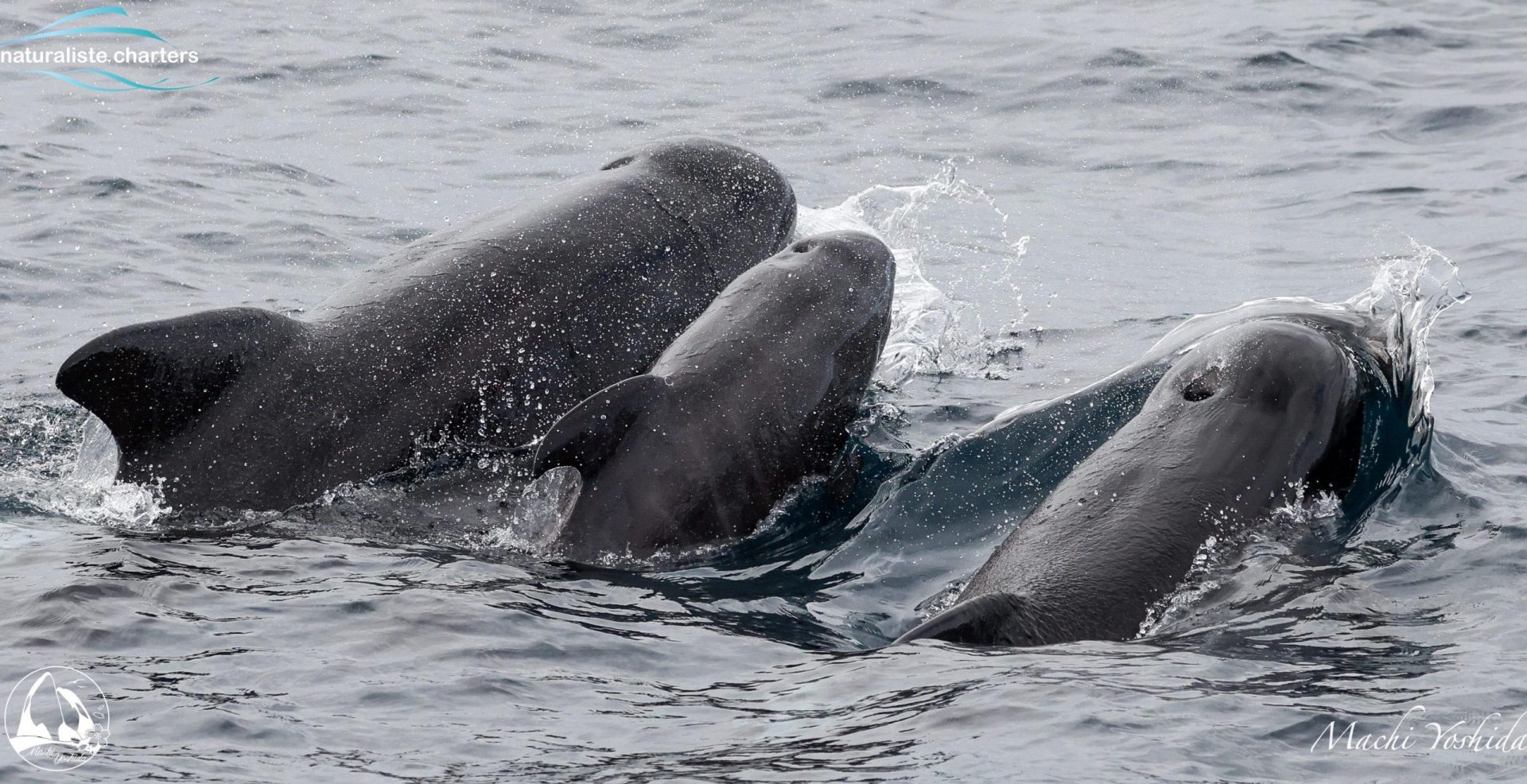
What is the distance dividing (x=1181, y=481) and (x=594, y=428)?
303 centimetres

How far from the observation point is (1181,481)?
29.0 ft

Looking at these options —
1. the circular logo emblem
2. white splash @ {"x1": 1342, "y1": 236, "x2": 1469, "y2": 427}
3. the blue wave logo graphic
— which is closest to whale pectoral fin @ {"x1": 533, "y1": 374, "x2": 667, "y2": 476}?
the circular logo emblem

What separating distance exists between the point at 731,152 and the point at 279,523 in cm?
430

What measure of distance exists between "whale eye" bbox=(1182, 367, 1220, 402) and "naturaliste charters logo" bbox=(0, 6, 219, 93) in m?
17.6

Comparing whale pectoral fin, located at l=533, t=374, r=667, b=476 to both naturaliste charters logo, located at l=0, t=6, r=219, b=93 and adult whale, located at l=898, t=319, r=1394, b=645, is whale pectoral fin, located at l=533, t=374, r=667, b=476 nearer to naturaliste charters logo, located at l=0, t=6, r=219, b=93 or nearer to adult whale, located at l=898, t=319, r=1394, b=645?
adult whale, located at l=898, t=319, r=1394, b=645

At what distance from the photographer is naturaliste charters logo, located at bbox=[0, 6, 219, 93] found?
23578 millimetres

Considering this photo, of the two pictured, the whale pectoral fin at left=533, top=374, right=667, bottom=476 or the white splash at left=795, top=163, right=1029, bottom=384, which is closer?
the whale pectoral fin at left=533, top=374, right=667, bottom=476

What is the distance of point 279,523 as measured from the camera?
31.4 ft

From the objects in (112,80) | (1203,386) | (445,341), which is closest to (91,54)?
(112,80)

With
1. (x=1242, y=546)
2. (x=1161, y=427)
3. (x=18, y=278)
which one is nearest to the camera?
(x=1242, y=546)

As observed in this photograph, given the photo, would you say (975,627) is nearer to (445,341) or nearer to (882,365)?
(445,341)

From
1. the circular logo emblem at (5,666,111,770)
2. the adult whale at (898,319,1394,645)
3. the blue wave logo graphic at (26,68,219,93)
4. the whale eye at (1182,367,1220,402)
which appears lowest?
the circular logo emblem at (5,666,111,770)

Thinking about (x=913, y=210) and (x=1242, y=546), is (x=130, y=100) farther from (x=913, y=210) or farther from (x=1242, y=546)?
(x=1242, y=546)

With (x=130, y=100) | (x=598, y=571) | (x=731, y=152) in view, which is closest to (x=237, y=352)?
(x=598, y=571)
